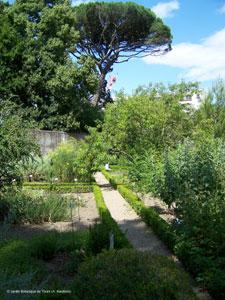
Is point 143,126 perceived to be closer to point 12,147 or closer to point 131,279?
point 12,147

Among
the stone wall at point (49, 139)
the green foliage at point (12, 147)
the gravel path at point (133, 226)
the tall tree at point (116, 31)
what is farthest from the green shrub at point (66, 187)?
the tall tree at point (116, 31)

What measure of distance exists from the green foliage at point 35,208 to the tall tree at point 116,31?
24.7 metres

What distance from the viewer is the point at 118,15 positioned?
34250 mm

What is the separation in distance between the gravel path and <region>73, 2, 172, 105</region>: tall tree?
72.3ft

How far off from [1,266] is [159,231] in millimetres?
3807

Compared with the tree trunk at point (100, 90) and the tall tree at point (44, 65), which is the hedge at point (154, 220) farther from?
the tree trunk at point (100, 90)

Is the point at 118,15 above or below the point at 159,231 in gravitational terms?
above

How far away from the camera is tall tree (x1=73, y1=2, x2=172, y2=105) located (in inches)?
1345

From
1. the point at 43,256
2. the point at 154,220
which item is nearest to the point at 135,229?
the point at 154,220

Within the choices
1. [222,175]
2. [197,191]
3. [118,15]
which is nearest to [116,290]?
[197,191]

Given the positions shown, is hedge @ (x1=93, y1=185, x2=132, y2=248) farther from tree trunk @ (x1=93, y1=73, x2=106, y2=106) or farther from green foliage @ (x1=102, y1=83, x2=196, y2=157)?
tree trunk @ (x1=93, y1=73, x2=106, y2=106)

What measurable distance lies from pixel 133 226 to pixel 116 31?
27.2m

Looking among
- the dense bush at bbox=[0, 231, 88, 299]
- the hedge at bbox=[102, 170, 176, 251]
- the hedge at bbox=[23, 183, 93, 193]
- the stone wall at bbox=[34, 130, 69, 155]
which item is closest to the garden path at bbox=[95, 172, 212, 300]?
the hedge at bbox=[102, 170, 176, 251]

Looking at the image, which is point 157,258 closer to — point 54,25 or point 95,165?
point 95,165
